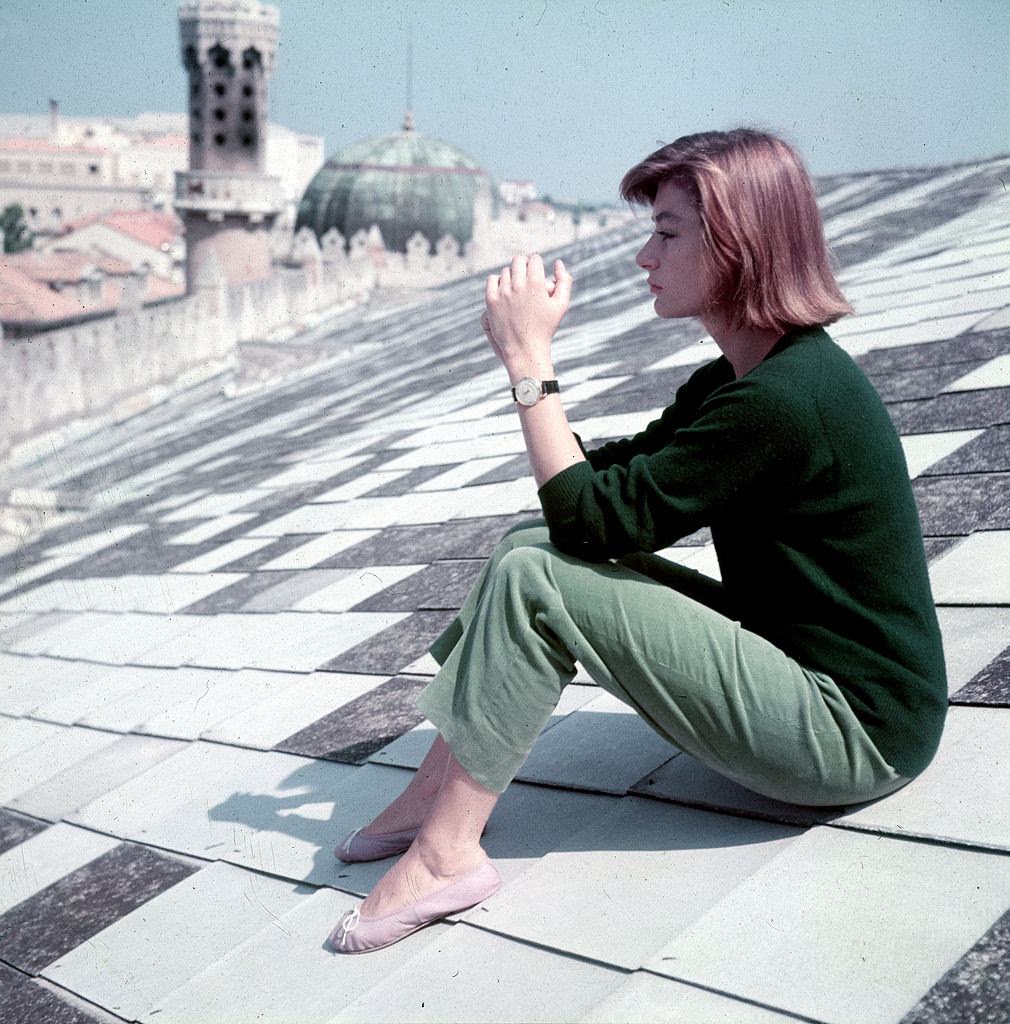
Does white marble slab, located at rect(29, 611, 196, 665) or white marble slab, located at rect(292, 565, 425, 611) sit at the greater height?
white marble slab, located at rect(292, 565, 425, 611)

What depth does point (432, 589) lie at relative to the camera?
339 cm

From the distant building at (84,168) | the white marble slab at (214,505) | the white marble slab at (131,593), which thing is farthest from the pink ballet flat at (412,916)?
the distant building at (84,168)

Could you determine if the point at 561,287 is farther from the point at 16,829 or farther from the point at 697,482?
the point at 16,829

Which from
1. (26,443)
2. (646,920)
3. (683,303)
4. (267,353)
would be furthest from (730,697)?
(26,443)

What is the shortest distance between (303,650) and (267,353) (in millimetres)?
11134

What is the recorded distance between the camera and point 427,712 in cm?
176

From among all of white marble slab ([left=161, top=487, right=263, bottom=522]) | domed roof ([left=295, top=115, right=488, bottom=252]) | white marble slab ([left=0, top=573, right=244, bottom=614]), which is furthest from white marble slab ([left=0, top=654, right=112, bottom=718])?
domed roof ([left=295, top=115, right=488, bottom=252])

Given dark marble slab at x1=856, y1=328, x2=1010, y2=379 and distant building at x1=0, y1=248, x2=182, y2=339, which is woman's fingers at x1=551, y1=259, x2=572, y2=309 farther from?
distant building at x1=0, y1=248, x2=182, y2=339

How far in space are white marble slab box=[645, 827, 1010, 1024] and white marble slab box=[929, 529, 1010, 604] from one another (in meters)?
0.75

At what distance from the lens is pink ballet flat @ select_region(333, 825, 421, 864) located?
203 cm

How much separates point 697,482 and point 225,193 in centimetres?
2875

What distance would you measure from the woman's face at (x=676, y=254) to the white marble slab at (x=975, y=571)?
786mm

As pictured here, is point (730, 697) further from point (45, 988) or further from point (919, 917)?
point (45, 988)

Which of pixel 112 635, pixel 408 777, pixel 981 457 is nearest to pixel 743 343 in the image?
pixel 408 777
